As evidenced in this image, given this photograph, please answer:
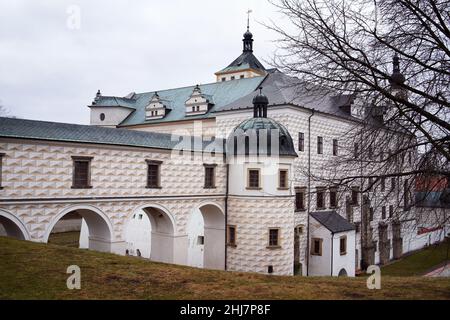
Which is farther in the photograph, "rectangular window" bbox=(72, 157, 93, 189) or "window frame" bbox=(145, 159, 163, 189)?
"window frame" bbox=(145, 159, 163, 189)

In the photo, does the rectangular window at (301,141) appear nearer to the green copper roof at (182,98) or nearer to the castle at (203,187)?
the castle at (203,187)

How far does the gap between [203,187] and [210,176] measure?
0.89m

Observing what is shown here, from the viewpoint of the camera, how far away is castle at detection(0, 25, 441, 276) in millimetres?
15398

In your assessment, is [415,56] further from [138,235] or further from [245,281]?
[138,235]

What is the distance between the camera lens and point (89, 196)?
16922 mm

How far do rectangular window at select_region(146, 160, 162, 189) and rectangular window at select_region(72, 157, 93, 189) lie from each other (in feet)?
9.76

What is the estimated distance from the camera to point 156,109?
3441 cm

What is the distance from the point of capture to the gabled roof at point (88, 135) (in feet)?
49.4

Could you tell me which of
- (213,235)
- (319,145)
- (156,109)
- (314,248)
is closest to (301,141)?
(319,145)

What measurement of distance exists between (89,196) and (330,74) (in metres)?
12.6

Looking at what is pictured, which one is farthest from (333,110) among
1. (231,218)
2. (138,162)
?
(138,162)

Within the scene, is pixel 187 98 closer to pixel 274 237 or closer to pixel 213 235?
pixel 213 235

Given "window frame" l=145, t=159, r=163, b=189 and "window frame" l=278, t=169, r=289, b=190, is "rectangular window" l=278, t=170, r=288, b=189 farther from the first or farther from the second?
"window frame" l=145, t=159, r=163, b=189

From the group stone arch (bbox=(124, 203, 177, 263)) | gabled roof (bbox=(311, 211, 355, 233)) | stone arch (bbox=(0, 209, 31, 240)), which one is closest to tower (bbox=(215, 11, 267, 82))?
gabled roof (bbox=(311, 211, 355, 233))
